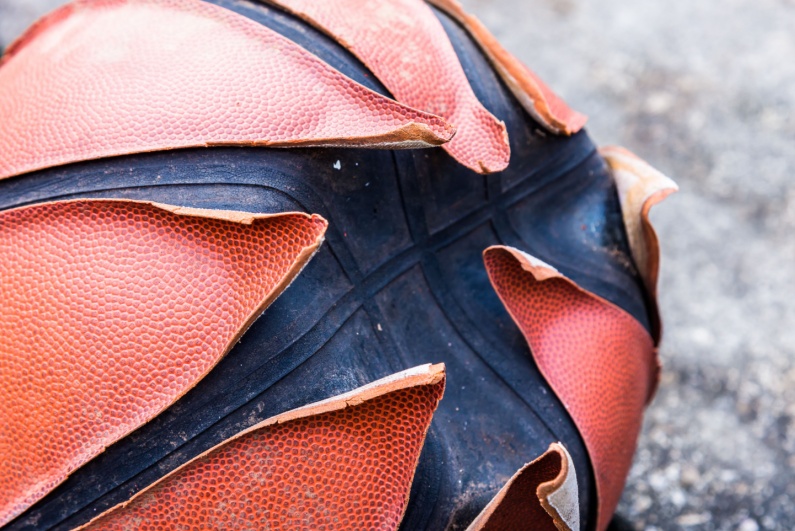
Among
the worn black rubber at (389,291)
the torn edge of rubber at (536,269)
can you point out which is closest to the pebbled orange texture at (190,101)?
the worn black rubber at (389,291)

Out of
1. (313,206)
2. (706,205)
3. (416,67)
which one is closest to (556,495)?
(313,206)

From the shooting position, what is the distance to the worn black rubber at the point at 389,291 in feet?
2.93

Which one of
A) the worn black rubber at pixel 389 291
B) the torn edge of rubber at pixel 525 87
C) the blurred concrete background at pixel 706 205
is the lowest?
the blurred concrete background at pixel 706 205

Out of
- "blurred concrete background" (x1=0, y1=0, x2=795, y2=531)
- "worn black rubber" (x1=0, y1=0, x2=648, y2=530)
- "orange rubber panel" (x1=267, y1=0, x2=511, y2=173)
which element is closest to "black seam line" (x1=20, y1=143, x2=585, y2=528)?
"worn black rubber" (x1=0, y1=0, x2=648, y2=530)

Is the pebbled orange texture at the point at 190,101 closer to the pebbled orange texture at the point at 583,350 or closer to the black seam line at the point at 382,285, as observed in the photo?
the black seam line at the point at 382,285

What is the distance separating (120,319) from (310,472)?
0.27 metres

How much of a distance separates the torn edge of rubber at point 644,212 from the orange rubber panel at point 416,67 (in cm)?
30

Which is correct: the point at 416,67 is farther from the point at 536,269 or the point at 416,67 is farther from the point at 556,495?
the point at 556,495

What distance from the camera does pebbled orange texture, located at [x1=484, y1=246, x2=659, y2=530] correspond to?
42.1 inches

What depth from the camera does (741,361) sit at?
1862 mm

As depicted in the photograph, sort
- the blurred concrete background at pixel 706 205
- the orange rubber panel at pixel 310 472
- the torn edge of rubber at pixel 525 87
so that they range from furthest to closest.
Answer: the blurred concrete background at pixel 706 205 < the torn edge of rubber at pixel 525 87 < the orange rubber panel at pixel 310 472

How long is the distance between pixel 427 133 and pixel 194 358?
362mm

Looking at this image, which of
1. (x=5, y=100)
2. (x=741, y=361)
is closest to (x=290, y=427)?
(x=5, y=100)

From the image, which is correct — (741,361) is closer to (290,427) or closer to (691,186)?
(691,186)
